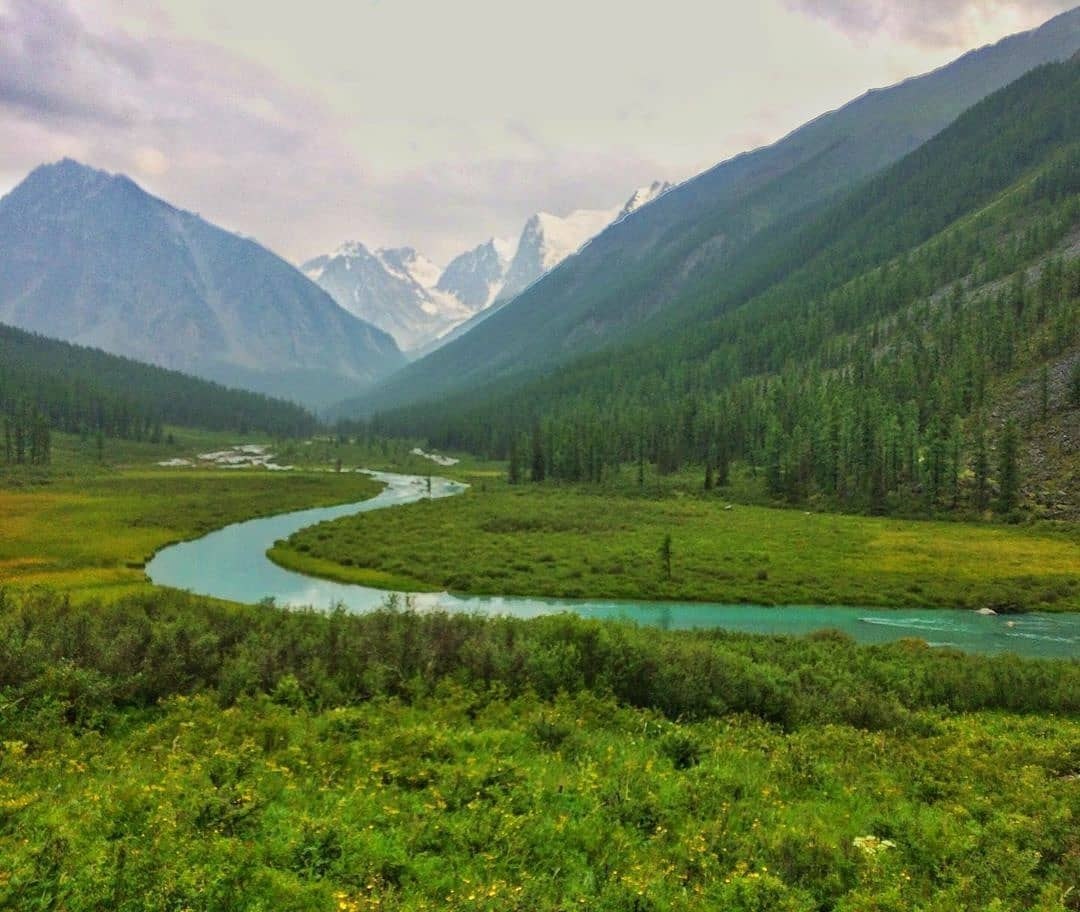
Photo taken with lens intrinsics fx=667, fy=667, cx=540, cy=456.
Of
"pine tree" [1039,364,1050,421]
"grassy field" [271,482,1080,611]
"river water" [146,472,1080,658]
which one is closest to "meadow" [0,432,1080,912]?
"river water" [146,472,1080,658]

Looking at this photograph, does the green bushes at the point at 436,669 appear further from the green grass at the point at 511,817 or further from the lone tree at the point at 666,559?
the lone tree at the point at 666,559

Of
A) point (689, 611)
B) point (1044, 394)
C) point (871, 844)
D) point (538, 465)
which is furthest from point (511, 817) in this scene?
point (538, 465)

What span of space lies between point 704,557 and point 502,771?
200ft

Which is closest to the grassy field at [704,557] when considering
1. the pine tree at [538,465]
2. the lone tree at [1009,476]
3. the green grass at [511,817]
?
the lone tree at [1009,476]

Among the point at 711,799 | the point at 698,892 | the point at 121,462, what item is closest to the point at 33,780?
the point at 698,892

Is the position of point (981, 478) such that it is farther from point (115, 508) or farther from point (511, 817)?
point (115, 508)

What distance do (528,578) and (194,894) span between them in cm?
5649

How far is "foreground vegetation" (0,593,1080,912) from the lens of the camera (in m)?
12.8

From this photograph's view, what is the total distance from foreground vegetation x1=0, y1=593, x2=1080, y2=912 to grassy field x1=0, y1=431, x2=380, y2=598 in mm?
34339

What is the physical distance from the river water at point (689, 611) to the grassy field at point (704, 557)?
2.08m

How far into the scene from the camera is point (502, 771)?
18188 mm

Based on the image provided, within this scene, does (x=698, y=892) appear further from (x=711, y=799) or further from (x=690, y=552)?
(x=690, y=552)

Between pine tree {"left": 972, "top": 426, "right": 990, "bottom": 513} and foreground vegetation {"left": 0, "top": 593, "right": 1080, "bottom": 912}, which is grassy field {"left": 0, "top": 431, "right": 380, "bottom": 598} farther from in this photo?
pine tree {"left": 972, "top": 426, "right": 990, "bottom": 513}

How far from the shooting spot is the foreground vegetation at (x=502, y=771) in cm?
1284
